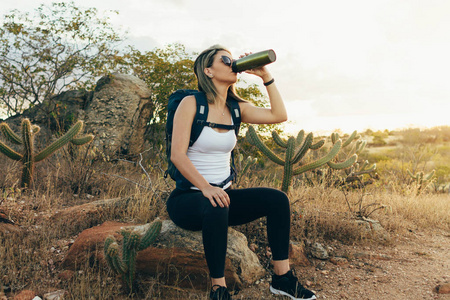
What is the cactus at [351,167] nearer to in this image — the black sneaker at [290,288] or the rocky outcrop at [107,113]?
the black sneaker at [290,288]

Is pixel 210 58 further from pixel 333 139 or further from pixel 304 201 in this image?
pixel 333 139

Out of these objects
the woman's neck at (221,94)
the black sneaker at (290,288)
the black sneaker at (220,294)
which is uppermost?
the woman's neck at (221,94)

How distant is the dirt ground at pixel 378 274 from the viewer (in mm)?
3213

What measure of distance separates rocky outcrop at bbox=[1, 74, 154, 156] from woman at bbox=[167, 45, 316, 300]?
5.57 m

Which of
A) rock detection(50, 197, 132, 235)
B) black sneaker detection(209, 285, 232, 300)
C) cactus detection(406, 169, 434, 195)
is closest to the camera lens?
black sneaker detection(209, 285, 232, 300)

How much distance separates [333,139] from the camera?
23.6 ft

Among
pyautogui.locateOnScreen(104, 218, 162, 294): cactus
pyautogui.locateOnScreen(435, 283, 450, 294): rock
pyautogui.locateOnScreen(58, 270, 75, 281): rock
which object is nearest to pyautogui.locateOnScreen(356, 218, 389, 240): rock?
pyautogui.locateOnScreen(435, 283, 450, 294): rock

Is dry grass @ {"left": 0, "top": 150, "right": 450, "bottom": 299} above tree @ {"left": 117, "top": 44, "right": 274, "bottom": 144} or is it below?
below

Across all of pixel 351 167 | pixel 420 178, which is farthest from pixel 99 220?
pixel 420 178

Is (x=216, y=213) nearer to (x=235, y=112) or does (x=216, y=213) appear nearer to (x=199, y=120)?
(x=199, y=120)

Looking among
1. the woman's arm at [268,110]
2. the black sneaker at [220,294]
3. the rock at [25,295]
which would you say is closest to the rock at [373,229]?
the woman's arm at [268,110]

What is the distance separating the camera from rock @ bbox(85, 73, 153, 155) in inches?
326

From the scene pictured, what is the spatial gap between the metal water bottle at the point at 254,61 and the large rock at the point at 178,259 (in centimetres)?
147

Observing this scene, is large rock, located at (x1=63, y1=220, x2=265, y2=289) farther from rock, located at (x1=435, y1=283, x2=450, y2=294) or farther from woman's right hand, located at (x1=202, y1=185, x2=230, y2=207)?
rock, located at (x1=435, y1=283, x2=450, y2=294)
